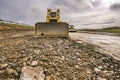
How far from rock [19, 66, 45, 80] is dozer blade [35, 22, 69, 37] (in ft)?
30.6

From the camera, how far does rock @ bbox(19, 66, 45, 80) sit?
525cm

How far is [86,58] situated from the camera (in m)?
7.76

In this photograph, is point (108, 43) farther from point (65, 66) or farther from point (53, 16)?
point (65, 66)

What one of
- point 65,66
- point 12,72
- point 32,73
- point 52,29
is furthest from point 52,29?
point 32,73

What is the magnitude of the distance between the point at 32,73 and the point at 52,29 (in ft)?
32.5

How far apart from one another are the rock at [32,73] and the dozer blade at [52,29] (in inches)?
367

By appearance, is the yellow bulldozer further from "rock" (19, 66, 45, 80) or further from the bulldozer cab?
"rock" (19, 66, 45, 80)

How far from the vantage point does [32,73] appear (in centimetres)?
548

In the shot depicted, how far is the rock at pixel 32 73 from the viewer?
5.25 m

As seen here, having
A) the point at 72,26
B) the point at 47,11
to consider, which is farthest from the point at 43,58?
the point at 72,26

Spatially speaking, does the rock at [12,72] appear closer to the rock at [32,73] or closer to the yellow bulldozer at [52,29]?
the rock at [32,73]

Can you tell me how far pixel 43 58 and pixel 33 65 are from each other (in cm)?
90

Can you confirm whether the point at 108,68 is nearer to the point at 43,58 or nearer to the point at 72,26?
the point at 43,58

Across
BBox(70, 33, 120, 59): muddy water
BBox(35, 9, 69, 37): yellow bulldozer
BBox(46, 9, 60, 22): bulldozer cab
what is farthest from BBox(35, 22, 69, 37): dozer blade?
BBox(46, 9, 60, 22): bulldozer cab
